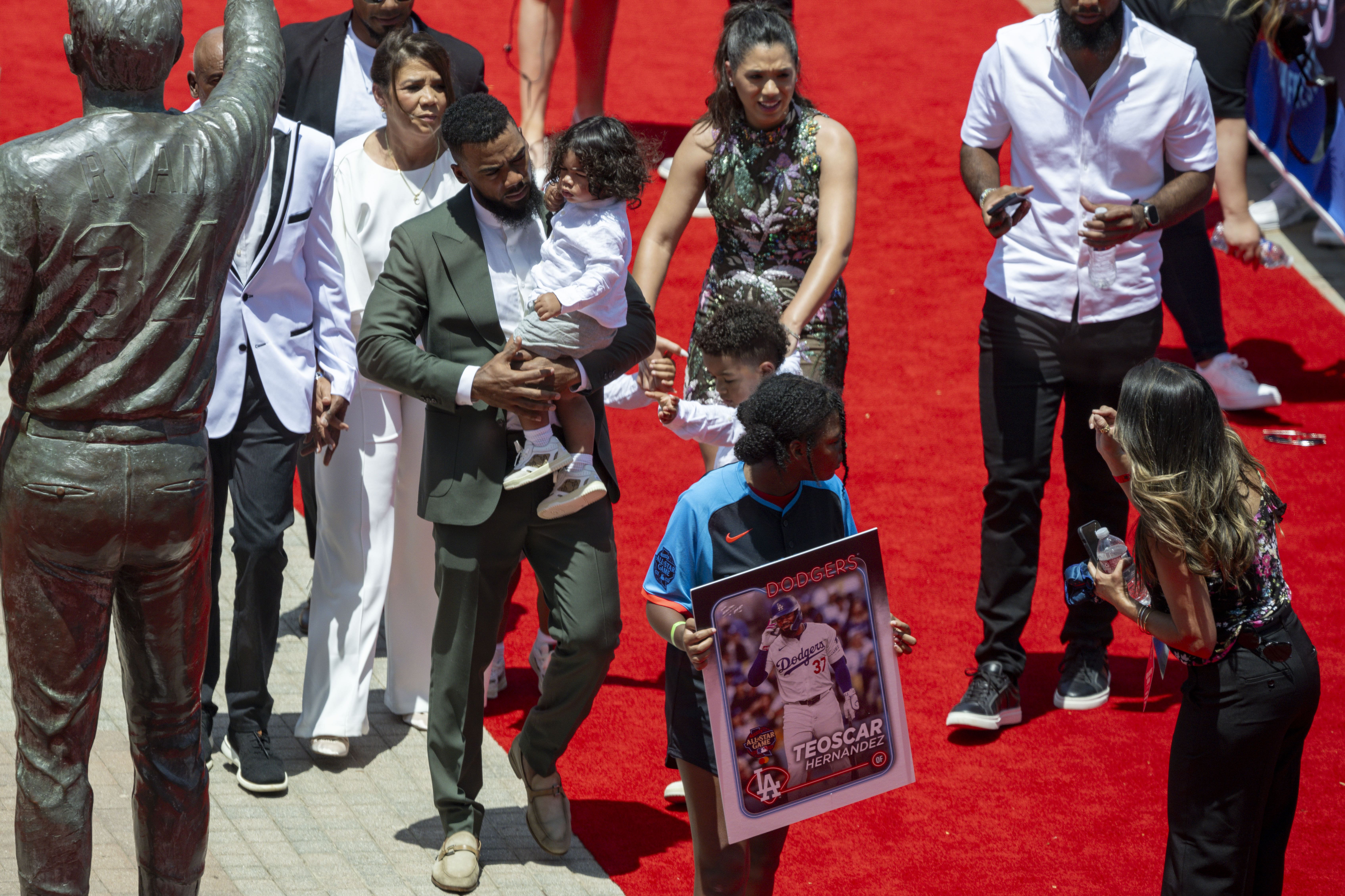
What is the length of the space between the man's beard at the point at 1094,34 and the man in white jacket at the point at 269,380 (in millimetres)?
2703

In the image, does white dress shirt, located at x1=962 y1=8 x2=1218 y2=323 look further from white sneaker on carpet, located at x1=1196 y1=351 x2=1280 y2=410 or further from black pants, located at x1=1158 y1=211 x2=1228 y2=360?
white sneaker on carpet, located at x1=1196 y1=351 x2=1280 y2=410

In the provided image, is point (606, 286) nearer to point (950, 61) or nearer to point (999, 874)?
point (999, 874)

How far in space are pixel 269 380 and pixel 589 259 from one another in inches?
52.4

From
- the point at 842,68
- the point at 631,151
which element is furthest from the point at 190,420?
the point at 842,68

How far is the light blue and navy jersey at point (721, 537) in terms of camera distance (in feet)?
12.5

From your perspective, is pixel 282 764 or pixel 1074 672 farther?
pixel 1074 672

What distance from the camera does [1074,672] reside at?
5879 mm

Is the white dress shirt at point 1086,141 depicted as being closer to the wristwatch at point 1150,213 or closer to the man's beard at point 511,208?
the wristwatch at point 1150,213

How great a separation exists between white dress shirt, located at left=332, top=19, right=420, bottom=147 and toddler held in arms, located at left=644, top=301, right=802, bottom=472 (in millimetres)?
2080

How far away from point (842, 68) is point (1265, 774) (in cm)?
988

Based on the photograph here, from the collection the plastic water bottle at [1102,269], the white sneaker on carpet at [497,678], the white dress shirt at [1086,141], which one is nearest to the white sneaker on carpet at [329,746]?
the white sneaker on carpet at [497,678]

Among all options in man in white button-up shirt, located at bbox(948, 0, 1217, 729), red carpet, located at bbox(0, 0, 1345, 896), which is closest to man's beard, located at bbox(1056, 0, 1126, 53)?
man in white button-up shirt, located at bbox(948, 0, 1217, 729)

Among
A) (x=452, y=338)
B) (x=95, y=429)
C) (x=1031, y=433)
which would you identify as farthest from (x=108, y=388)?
(x=1031, y=433)

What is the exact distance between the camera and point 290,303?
16.9 ft
